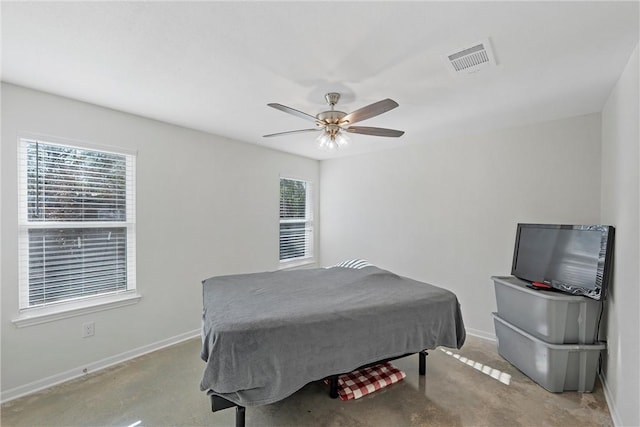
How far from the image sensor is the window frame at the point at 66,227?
88.9 inches

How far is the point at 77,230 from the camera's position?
2.56 m

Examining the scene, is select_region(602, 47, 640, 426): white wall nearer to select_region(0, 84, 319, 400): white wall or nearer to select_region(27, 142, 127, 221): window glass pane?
select_region(0, 84, 319, 400): white wall

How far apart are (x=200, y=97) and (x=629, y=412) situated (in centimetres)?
360

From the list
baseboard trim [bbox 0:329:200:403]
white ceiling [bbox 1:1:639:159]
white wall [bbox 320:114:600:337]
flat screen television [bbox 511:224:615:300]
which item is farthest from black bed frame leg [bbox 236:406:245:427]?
white wall [bbox 320:114:600:337]

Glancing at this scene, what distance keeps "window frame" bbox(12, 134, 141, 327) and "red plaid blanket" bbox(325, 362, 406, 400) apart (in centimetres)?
218

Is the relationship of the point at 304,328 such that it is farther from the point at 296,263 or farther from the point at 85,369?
the point at 296,263

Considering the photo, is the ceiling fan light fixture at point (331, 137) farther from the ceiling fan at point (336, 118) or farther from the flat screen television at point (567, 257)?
the flat screen television at point (567, 257)

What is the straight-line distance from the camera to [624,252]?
189 centimetres

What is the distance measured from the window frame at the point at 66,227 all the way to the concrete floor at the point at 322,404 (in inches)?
23.1

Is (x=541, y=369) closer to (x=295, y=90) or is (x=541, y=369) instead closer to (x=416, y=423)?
(x=416, y=423)

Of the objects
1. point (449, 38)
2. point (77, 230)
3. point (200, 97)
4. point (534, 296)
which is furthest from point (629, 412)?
point (77, 230)

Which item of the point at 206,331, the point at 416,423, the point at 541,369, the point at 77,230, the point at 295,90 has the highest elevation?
the point at 295,90

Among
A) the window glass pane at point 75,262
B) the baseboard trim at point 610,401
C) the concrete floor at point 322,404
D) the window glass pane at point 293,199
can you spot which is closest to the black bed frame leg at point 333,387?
the concrete floor at point 322,404

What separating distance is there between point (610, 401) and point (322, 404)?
2090 millimetres
